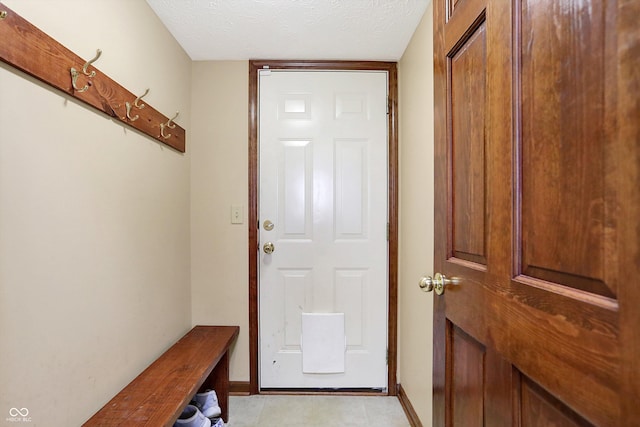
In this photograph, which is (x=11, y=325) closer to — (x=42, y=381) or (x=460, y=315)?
(x=42, y=381)

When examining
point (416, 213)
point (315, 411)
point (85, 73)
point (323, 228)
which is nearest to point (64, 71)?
point (85, 73)

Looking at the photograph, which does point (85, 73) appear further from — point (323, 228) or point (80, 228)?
point (323, 228)

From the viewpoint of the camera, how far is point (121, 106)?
4.18 feet

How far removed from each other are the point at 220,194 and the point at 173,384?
1108 mm

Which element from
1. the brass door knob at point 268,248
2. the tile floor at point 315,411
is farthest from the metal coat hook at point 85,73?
the tile floor at point 315,411

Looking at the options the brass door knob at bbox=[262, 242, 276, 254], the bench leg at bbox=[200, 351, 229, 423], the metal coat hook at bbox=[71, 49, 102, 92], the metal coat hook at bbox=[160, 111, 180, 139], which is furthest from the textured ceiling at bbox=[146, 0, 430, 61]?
the bench leg at bbox=[200, 351, 229, 423]

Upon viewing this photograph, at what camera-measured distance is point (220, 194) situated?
208 cm

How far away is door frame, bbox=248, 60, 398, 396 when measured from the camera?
2064 millimetres

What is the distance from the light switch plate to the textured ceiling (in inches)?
36.9

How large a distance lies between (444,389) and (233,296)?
147cm

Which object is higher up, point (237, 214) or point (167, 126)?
point (167, 126)

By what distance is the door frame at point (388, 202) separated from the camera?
206 cm

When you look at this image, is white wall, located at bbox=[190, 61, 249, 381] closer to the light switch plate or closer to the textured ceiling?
the light switch plate

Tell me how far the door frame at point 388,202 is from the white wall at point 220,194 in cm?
4
